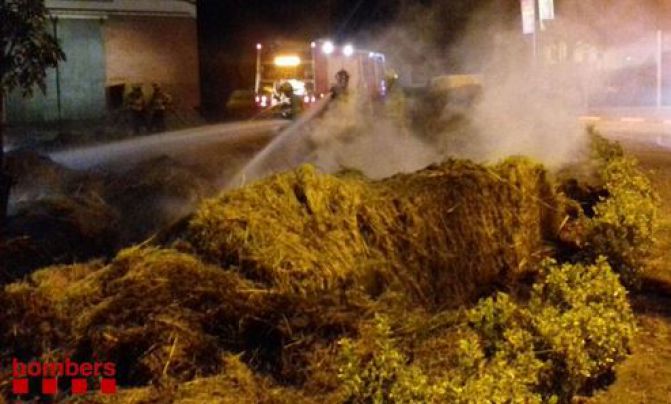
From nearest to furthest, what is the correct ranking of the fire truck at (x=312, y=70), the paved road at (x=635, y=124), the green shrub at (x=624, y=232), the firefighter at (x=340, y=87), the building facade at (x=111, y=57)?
the green shrub at (x=624, y=232)
the firefighter at (x=340, y=87)
the paved road at (x=635, y=124)
the fire truck at (x=312, y=70)
the building facade at (x=111, y=57)

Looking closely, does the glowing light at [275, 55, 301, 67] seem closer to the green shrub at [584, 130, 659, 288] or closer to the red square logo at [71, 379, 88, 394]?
the green shrub at [584, 130, 659, 288]

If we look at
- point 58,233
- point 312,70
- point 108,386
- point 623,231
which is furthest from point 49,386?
point 312,70

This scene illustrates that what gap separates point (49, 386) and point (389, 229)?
2544 mm

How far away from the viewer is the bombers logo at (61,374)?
4.05 metres

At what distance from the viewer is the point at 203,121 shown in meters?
24.0

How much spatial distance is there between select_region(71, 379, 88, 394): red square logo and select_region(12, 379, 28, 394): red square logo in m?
0.24

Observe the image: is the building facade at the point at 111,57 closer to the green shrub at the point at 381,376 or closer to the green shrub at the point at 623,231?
the green shrub at the point at 623,231

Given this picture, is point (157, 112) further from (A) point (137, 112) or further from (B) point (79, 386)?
(B) point (79, 386)

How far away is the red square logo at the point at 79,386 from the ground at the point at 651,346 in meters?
2.70

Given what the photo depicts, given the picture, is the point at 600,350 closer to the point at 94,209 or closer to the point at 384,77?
the point at 94,209

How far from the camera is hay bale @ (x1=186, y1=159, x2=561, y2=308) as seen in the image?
490 centimetres

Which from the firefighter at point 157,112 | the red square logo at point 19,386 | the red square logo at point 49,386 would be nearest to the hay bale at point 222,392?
the red square logo at point 49,386

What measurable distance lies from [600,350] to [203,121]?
67.2 ft

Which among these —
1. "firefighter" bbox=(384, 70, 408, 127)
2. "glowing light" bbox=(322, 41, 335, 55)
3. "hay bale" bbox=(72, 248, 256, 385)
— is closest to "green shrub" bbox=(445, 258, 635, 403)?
"hay bale" bbox=(72, 248, 256, 385)
